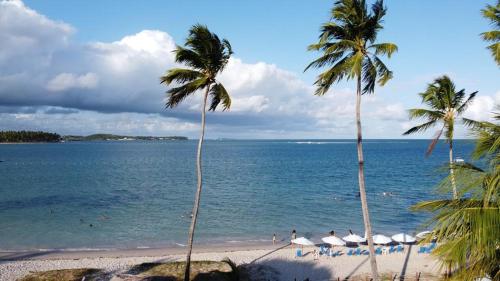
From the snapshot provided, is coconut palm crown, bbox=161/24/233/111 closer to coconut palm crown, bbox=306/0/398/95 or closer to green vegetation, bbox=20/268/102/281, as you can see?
coconut palm crown, bbox=306/0/398/95

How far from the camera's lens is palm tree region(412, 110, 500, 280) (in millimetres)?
5332

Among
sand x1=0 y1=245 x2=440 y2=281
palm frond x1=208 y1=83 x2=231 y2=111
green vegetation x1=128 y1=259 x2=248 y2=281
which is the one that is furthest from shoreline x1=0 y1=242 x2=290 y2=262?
palm frond x1=208 y1=83 x2=231 y2=111

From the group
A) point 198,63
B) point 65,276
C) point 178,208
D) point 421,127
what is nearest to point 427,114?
point 421,127

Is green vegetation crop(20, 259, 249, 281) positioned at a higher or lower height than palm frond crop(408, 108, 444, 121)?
lower

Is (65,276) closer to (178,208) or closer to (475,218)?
(475,218)

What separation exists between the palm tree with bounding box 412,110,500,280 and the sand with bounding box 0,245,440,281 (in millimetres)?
20461

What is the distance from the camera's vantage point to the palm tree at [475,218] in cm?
533

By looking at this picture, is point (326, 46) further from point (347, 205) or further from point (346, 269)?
point (347, 205)

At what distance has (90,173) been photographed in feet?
321

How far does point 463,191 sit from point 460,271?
3.66 feet

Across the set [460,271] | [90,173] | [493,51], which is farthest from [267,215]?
[90,173]

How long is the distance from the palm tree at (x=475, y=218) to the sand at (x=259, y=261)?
20461 mm

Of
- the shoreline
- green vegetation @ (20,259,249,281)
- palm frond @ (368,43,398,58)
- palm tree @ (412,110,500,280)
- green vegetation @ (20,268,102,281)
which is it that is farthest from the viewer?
the shoreline

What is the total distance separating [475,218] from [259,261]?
998 inches
